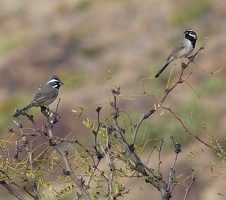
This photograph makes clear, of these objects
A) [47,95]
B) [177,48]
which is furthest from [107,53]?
[47,95]

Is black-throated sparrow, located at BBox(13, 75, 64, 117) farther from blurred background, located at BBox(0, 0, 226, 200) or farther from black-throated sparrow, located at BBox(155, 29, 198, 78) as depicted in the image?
blurred background, located at BBox(0, 0, 226, 200)

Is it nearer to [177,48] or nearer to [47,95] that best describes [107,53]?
[177,48]

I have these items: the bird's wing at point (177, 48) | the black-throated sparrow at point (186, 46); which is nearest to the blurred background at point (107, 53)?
the bird's wing at point (177, 48)

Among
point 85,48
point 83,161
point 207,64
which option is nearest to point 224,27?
point 207,64

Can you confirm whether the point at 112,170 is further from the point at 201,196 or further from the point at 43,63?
the point at 43,63

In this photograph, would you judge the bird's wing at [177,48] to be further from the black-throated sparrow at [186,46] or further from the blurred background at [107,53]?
the blurred background at [107,53]

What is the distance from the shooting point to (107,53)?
32.5m

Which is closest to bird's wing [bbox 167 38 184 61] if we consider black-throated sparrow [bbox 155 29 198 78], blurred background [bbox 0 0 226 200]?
black-throated sparrow [bbox 155 29 198 78]

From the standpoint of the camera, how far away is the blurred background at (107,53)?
2297 centimetres

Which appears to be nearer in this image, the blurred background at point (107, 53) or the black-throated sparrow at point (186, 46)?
the black-throated sparrow at point (186, 46)

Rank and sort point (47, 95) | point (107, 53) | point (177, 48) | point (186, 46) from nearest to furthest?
point (186, 46) → point (47, 95) → point (177, 48) → point (107, 53)

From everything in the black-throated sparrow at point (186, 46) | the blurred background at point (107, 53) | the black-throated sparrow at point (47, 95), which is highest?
the blurred background at point (107, 53)

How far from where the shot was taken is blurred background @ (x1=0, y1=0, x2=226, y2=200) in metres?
23.0

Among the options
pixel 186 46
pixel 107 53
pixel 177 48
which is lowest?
pixel 186 46
